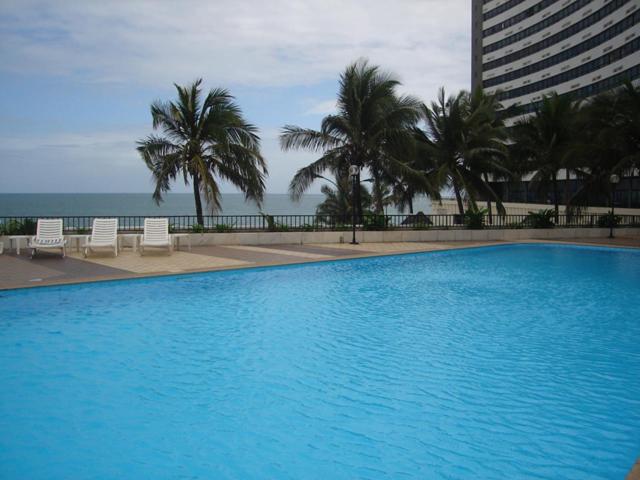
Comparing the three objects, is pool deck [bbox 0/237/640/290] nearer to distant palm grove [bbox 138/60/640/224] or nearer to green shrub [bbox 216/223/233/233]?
green shrub [bbox 216/223/233/233]

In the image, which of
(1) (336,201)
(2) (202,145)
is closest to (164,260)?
(2) (202,145)

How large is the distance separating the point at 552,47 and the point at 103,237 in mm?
56135

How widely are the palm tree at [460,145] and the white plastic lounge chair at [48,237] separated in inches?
699

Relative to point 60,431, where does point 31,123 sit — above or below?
above

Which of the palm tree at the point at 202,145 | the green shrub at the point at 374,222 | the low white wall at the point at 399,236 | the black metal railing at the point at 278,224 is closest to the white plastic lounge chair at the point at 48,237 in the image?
the low white wall at the point at 399,236

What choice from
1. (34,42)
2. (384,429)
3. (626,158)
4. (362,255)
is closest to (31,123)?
(34,42)

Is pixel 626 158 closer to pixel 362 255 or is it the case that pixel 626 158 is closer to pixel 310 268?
pixel 362 255

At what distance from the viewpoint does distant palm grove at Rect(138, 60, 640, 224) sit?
67.9ft

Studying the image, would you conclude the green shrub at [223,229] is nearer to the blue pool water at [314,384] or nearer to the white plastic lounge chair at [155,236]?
the white plastic lounge chair at [155,236]

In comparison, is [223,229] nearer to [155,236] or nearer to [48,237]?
[155,236]

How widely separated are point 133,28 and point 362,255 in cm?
1379

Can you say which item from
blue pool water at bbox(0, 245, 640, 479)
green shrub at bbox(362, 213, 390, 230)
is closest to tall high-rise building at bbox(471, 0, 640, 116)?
green shrub at bbox(362, 213, 390, 230)

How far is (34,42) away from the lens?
21.0 metres

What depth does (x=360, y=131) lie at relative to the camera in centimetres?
2202
